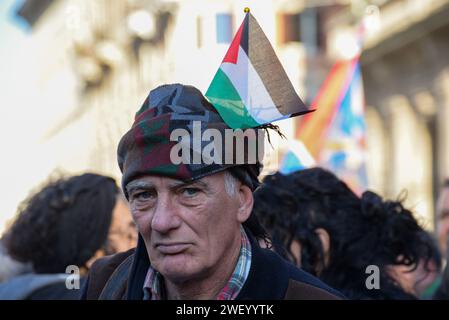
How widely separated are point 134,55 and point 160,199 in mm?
29456

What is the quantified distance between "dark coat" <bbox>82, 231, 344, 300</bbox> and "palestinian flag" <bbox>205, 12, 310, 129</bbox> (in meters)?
0.37

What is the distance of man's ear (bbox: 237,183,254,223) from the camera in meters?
3.03

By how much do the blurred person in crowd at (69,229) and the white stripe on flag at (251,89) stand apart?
1.70 metres

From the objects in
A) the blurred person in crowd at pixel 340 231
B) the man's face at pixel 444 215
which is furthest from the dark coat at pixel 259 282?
the man's face at pixel 444 215

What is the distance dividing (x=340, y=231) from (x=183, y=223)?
1.72 m

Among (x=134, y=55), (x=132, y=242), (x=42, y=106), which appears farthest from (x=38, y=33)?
(x=132, y=242)

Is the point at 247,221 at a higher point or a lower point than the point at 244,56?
lower

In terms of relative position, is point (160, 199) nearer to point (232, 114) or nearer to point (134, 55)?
point (232, 114)

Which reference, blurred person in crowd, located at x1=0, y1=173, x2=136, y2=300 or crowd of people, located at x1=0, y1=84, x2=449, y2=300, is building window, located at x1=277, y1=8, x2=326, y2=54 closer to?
crowd of people, located at x1=0, y1=84, x2=449, y2=300

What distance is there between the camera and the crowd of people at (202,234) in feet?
9.59

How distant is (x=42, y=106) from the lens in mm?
59781

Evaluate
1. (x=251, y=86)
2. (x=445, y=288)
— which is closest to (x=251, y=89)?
(x=251, y=86)

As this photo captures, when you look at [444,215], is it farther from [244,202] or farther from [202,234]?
[202,234]

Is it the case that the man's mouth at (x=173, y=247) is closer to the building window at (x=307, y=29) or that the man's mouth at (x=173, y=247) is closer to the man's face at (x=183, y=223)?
the man's face at (x=183, y=223)
